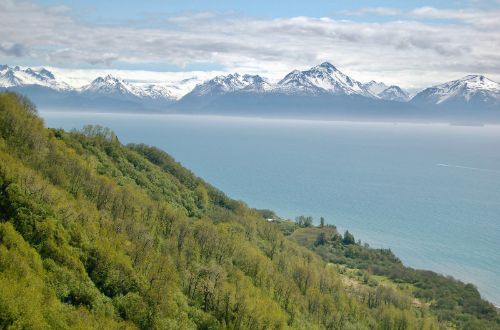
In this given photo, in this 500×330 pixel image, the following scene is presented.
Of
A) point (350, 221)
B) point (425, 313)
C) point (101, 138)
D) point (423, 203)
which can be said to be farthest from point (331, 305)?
point (423, 203)

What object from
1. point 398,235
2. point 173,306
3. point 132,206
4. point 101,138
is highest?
point 101,138

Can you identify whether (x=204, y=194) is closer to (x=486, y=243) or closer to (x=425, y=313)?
(x=425, y=313)

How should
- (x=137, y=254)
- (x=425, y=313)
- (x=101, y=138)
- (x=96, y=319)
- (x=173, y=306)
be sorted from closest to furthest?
1. (x=96, y=319)
2. (x=173, y=306)
3. (x=137, y=254)
4. (x=425, y=313)
5. (x=101, y=138)

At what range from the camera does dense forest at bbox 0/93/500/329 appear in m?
42.1

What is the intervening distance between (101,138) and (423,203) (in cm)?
11058

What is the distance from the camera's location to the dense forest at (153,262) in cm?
4206

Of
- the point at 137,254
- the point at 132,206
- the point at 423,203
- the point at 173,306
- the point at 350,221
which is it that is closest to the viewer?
the point at 173,306

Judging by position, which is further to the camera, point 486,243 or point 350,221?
point 350,221

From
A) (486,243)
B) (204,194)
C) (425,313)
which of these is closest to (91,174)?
(204,194)

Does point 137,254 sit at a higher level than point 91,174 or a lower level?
lower

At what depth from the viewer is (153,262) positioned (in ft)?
172

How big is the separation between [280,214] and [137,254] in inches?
3907

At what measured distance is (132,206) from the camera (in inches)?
2653

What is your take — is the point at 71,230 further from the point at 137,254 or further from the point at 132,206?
the point at 132,206
